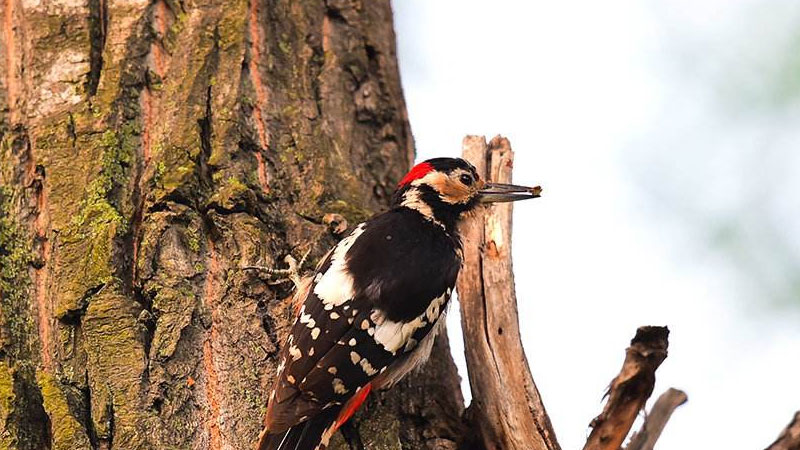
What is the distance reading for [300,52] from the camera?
398 centimetres

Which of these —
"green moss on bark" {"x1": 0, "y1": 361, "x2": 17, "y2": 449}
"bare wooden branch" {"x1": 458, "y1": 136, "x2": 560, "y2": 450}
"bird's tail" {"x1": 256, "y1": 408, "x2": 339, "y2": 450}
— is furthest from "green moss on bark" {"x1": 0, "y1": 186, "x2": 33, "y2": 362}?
"bare wooden branch" {"x1": 458, "y1": 136, "x2": 560, "y2": 450}

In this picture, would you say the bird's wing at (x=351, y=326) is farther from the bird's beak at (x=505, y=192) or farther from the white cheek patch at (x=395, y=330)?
the bird's beak at (x=505, y=192)

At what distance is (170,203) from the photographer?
10.6 ft

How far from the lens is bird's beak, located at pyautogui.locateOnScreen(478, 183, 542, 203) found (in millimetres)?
3736

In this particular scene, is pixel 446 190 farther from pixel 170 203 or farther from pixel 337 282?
pixel 170 203

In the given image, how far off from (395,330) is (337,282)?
25 cm

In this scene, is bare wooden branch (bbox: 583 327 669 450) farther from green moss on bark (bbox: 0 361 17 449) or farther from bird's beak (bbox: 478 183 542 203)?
green moss on bark (bbox: 0 361 17 449)

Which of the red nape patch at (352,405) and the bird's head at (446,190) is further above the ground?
the bird's head at (446,190)

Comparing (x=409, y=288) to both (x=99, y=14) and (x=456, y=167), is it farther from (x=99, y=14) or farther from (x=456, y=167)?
(x=99, y=14)

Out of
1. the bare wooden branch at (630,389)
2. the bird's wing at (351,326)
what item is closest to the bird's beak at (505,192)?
the bird's wing at (351,326)

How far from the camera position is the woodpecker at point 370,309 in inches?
122

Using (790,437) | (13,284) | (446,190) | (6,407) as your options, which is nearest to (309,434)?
(6,407)

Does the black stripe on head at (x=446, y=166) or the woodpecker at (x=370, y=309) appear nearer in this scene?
the woodpecker at (x=370, y=309)

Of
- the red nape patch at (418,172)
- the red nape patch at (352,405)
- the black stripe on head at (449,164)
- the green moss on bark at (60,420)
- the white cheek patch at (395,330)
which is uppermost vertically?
the black stripe on head at (449,164)
